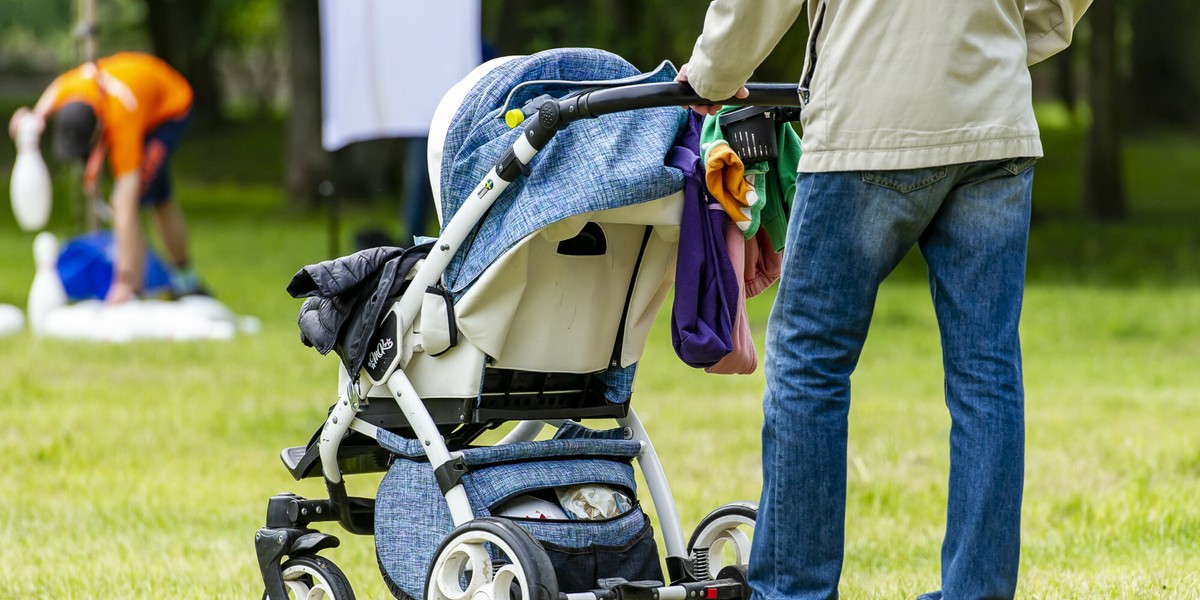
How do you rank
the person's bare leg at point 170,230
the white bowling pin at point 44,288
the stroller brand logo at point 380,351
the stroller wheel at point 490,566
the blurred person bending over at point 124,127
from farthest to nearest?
the person's bare leg at point 170,230, the white bowling pin at point 44,288, the blurred person bending over at point 124,127, the stroller brand logo at point 380,351, the stroller wheel at point 490,566

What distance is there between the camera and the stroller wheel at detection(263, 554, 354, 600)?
3.26m

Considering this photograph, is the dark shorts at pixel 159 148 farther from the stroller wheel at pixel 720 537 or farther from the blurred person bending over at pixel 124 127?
the stroller wheel at pixel 720 537

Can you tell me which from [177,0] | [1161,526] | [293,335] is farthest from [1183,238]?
[177,0]

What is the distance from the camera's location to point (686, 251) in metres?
3.08

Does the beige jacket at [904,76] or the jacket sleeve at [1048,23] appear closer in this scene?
the beige jacket at [904,76]

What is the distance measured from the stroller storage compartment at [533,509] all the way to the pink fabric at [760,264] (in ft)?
1.59

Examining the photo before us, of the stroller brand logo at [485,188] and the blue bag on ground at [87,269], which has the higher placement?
the stroller brand logo at [485,188]

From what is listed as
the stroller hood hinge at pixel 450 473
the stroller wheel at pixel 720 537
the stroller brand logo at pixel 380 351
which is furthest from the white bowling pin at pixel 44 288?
the stroller hood hinge at pixel 450 473

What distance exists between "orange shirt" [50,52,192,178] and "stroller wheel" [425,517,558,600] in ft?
21.4

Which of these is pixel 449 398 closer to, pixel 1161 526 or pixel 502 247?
pixel 502 247

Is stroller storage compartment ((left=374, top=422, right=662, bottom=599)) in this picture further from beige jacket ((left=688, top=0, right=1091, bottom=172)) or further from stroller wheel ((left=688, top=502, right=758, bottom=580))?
beige jacket ((left=688, top=0, right=1091, bottom=172))

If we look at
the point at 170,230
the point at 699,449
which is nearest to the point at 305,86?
the point at 170,230

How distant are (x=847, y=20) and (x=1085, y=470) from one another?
3.22 m

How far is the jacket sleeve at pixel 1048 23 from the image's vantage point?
2871 millimetres
